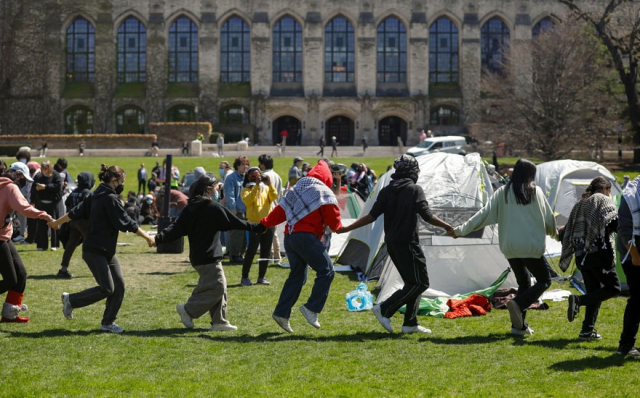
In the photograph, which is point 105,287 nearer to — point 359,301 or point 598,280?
point 359,301

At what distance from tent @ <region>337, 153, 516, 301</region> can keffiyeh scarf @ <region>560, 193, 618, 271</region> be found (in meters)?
2.41

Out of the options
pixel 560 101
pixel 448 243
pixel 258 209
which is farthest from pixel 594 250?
pixel 560 101

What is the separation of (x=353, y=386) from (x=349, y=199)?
10.7m

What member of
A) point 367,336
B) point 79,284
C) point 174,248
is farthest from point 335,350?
point 174,248

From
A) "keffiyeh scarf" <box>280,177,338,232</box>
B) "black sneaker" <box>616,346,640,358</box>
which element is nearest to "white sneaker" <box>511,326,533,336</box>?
"black sneaker" <box>616,346,640,358</box>

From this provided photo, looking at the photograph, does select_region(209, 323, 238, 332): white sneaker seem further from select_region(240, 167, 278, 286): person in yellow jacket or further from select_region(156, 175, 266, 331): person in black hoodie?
select_region(240, 167, 278, 286): person in yellow jacket

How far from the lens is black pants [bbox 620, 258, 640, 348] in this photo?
714 cm

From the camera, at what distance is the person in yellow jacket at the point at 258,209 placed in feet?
38.7

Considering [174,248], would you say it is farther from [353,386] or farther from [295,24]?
[295,24]

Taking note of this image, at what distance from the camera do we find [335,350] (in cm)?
774

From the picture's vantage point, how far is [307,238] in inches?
327

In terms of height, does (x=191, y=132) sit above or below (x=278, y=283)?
above

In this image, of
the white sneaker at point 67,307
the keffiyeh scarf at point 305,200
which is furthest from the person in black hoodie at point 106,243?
the keffiyeh scarf at point 305,200

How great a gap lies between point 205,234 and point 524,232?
3143 mm
